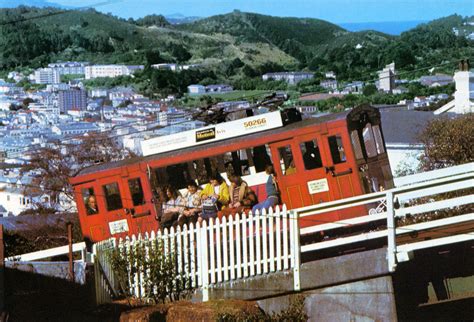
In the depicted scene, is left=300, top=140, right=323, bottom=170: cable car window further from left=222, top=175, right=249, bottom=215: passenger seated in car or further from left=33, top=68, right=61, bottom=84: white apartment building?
left=33, top=68, right=61, bottom=84: white apartment building

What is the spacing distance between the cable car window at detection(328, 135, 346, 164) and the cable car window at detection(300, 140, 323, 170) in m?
0.21

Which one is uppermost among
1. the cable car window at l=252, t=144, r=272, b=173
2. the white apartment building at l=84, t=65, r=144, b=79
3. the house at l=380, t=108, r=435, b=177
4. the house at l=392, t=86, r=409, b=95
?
the white apartment building at l=84, t=65, r=144, b=79

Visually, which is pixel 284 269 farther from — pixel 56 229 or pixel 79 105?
pixel 79 105

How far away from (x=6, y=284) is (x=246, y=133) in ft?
15.5

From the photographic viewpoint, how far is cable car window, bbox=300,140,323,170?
16.4 m

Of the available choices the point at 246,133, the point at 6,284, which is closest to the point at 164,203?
the point at 246,133

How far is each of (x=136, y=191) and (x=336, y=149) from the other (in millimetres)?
3356

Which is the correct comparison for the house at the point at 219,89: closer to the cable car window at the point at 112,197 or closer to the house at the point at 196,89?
the house at the point at 196,89

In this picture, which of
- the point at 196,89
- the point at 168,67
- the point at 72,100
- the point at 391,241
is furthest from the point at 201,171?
the point at 168,67

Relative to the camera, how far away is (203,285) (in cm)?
1302

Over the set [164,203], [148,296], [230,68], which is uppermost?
[230,68]

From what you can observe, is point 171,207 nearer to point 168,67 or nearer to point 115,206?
point 115,206

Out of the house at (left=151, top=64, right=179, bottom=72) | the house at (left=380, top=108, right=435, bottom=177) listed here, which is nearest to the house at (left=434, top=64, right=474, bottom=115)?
the house at (left=380, top=108, right=435, bottom=177)

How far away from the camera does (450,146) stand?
3250 cm
